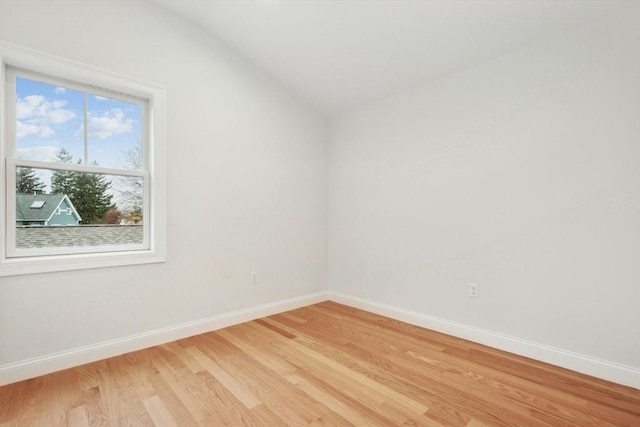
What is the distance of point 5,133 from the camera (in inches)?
82.7

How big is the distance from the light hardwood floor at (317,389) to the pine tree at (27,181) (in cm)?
128

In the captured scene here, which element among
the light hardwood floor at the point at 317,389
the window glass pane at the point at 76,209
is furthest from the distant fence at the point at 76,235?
the light hardwood floor at the point at 317,389

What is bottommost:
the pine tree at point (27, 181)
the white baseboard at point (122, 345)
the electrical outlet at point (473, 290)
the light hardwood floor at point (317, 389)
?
the light hardwood floor at point (317, 389)

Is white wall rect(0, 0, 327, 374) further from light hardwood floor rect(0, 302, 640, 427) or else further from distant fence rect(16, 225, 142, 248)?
light hardwood floor rect(0, 302, 640, 427)

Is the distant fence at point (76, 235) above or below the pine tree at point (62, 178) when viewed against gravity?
below

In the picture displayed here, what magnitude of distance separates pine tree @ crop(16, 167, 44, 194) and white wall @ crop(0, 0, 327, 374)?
61 cm

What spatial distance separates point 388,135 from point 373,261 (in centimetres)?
141

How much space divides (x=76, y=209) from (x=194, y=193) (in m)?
0.87

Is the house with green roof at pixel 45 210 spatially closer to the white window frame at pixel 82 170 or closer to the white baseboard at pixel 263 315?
the white window frame at pixel 82 170

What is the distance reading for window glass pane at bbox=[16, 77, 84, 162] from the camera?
7.17 feet

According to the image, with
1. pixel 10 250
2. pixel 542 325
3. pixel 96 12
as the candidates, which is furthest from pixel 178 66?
pixel 542 325

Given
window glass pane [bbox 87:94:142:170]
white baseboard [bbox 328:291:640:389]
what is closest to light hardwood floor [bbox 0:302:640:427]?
white baseboard [bbox 328:291:640:389]

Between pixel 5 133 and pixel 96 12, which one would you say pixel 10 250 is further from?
pixel 96 12

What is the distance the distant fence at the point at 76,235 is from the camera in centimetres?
218
